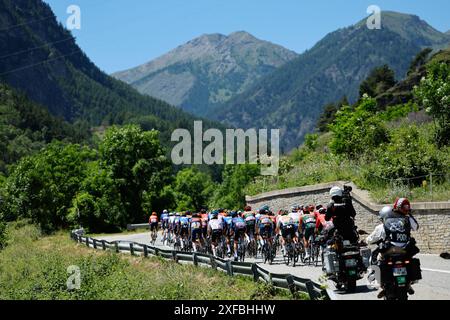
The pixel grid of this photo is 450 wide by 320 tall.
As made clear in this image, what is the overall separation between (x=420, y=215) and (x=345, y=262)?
870cm

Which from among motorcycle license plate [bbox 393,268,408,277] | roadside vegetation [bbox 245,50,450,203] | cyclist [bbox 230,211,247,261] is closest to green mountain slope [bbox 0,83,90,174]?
roadside vegetation [bbox 245,50,450,203]

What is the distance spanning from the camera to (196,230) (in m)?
22.8

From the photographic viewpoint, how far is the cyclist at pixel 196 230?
2270cm

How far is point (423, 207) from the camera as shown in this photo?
64.9 feet

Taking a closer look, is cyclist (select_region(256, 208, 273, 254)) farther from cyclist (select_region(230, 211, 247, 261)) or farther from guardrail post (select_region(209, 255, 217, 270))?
guardrail post (select_region(209, 255, 217, 270))

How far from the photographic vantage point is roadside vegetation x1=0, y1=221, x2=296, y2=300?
1549 centimetres

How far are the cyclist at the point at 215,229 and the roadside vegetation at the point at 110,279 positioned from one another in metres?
1.51

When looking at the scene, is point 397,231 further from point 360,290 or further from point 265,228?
point 265,228

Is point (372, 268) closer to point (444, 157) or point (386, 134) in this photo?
point (444, 157)

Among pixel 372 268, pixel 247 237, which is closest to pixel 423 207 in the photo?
pixel 247 237

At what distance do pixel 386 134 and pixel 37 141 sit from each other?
13516cm

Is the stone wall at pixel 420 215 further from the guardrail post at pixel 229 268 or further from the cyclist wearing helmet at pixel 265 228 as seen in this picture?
the guardrail post at pixel 229 268

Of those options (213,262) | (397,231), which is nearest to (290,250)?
(213,262)

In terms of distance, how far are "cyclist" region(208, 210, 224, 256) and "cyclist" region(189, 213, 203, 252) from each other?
1008 mm
